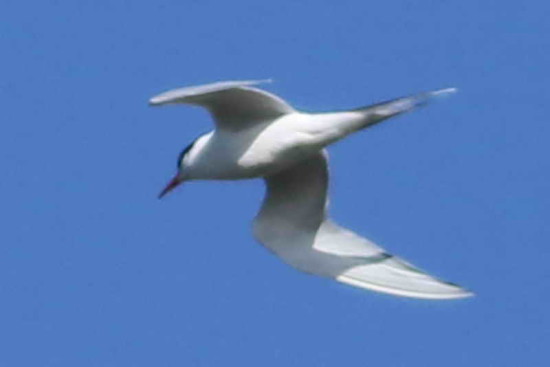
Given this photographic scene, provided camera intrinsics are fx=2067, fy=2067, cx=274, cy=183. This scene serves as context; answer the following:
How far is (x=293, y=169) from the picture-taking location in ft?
40.9

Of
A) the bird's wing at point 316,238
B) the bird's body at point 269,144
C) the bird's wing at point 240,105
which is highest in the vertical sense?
the bird's wing at point 240,105

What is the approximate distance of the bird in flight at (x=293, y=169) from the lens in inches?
438

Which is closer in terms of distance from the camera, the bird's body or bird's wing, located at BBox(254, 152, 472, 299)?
the bird's body

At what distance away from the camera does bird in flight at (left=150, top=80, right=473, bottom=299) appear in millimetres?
11125

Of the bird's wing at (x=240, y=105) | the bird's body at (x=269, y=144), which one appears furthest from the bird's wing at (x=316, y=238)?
the bird's wing at (x=240, y=105)

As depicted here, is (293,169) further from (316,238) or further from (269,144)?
(269,144)

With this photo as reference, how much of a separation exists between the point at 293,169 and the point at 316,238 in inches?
17.3

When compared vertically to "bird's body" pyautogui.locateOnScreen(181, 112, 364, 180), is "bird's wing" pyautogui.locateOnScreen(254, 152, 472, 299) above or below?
below

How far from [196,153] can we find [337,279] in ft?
3.60

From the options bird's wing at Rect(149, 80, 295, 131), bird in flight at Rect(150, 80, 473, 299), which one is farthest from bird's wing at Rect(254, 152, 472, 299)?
bird's wing at Rect(149, 80, 295, 131)

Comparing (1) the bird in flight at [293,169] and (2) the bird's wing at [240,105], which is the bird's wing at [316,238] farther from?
(2) the bird's wing at [240,105]

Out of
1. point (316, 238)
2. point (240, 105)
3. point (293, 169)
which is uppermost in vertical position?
point (240, 105)

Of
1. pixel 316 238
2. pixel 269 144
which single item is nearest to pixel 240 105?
pixel 269 144

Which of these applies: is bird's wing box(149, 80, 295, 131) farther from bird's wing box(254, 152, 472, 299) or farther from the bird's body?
bird's wing box(254, 152, 472, 299)
